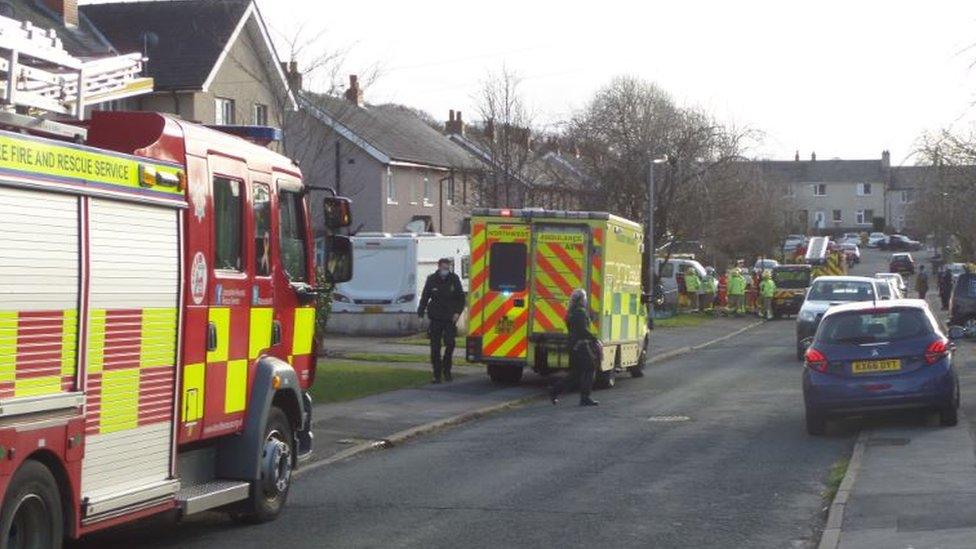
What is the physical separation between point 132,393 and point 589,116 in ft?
164

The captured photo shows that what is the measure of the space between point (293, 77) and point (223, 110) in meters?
9.84

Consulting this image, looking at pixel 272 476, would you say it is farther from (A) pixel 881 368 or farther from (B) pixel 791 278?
(B) pixel 791 278

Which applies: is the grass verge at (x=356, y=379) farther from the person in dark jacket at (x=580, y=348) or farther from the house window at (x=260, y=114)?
the house window at (x=260, y=114)

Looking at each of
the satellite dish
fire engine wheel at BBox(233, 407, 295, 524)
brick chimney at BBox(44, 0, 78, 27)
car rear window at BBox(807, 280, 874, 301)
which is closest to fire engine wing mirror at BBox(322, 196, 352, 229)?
fire engine wheel at BBox(233, 407, 295, 524)

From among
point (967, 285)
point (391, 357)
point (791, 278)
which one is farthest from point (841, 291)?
point (791, 278)

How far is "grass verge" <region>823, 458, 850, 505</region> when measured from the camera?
13044mm

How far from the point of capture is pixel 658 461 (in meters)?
15.5

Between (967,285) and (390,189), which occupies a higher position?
(390,189)

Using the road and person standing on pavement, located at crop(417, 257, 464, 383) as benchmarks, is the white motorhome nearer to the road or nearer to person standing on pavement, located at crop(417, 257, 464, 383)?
person standing on pavement, located at crop(417, 257, 464, 383)

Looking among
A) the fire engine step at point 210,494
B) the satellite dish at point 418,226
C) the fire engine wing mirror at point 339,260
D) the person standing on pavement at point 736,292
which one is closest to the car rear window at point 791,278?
the person standing on pavement at point 736,292

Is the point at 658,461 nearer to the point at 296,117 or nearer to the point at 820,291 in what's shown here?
the point at 820,291

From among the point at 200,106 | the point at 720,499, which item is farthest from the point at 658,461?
the point at 200,106

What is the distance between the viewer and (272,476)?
11.5 m

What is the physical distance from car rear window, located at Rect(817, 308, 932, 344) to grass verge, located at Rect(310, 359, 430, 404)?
7.13 metres
